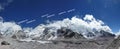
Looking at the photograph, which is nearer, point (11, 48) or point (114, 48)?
point (114, 48)

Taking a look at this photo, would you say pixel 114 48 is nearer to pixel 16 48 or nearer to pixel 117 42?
pixel 117 42

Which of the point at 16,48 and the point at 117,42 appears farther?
the point at 16,48

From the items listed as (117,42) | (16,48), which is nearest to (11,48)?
(16,48)

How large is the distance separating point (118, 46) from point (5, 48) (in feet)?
497

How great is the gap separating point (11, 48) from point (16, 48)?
3640 mm

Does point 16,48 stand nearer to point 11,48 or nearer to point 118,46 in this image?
point 11,48

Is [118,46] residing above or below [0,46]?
below

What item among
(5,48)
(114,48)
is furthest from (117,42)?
(5,48)

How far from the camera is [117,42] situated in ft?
174

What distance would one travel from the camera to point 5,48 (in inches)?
7598

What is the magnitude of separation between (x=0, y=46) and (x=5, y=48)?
14.6ft

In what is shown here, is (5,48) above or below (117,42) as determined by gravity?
above

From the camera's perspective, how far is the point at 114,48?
51031 millimetres

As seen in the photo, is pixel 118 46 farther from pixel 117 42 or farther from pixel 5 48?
pixel 5 48
